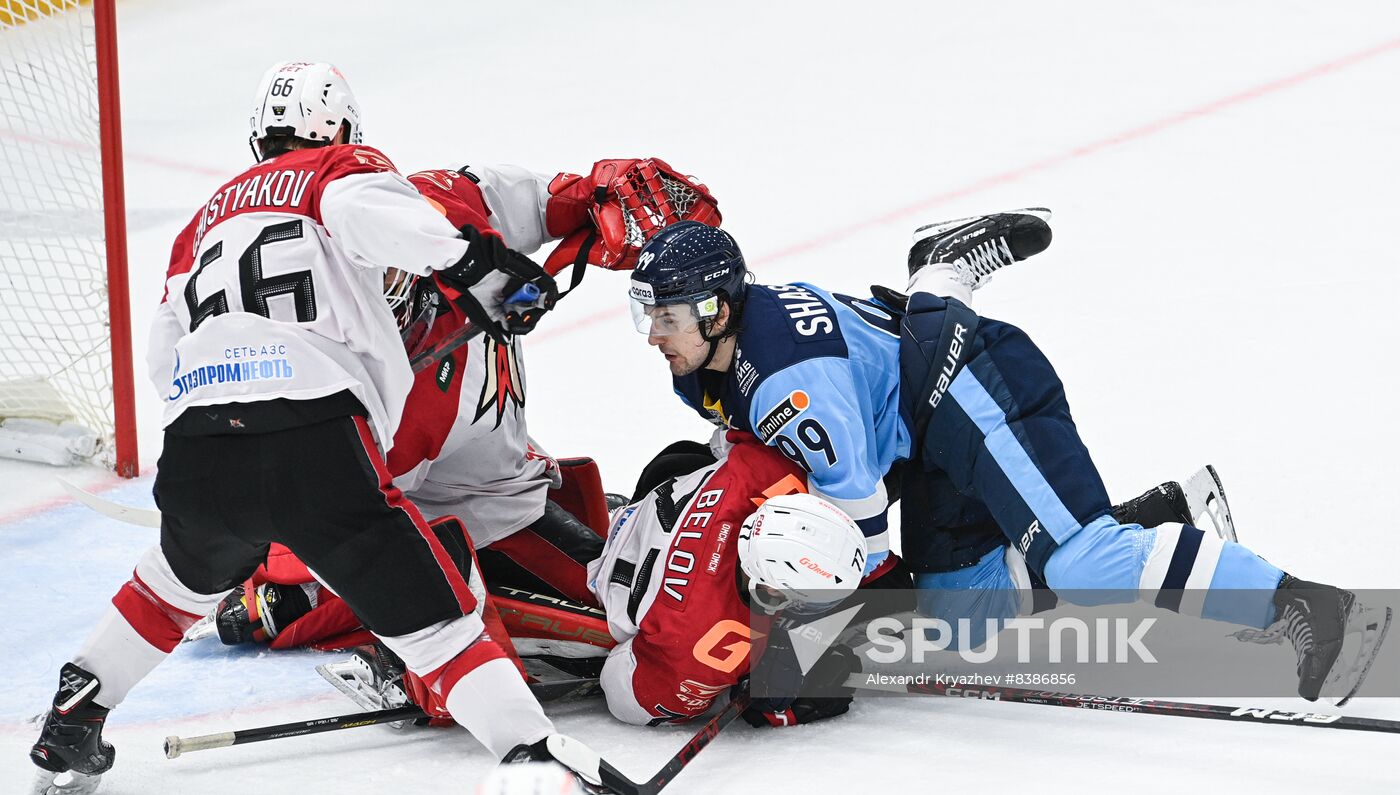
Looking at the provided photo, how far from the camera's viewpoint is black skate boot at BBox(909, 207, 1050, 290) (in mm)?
3236

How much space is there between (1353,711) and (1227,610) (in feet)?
0.93

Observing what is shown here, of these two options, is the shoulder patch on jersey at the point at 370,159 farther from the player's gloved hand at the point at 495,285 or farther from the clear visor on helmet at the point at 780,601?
the clear visor on helmet at the point at 780,601

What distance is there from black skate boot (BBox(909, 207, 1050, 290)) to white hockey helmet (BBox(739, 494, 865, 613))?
952 mm

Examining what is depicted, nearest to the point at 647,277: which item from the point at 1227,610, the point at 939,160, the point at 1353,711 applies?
the point at 1227,610

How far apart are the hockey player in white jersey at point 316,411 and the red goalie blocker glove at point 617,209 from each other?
0.59 meters

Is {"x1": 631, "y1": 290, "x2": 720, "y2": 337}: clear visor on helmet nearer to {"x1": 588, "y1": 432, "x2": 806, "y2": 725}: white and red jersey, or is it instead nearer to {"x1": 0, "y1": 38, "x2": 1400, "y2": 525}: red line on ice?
{"x1": 588, "y1": 432, "x2": 806, "y2": 725}: white and red jersey

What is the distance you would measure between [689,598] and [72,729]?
→ 1.01m

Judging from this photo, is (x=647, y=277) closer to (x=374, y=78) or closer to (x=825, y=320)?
(x=825, y=320)

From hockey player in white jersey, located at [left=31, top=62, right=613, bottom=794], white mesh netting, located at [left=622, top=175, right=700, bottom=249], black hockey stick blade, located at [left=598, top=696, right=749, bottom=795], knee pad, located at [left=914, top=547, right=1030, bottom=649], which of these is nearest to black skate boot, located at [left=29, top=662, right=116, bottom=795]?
hockey player in white jersey, located at [left=31, top=62, right=613, bottom=794]

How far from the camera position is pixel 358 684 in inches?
104

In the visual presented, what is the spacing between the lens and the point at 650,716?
2.60 m

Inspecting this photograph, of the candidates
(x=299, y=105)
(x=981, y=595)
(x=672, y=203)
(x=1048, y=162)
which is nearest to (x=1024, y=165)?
(x=1048, y=162)

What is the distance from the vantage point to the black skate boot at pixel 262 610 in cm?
300

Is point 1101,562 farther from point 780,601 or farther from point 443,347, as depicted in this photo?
point 443,347
